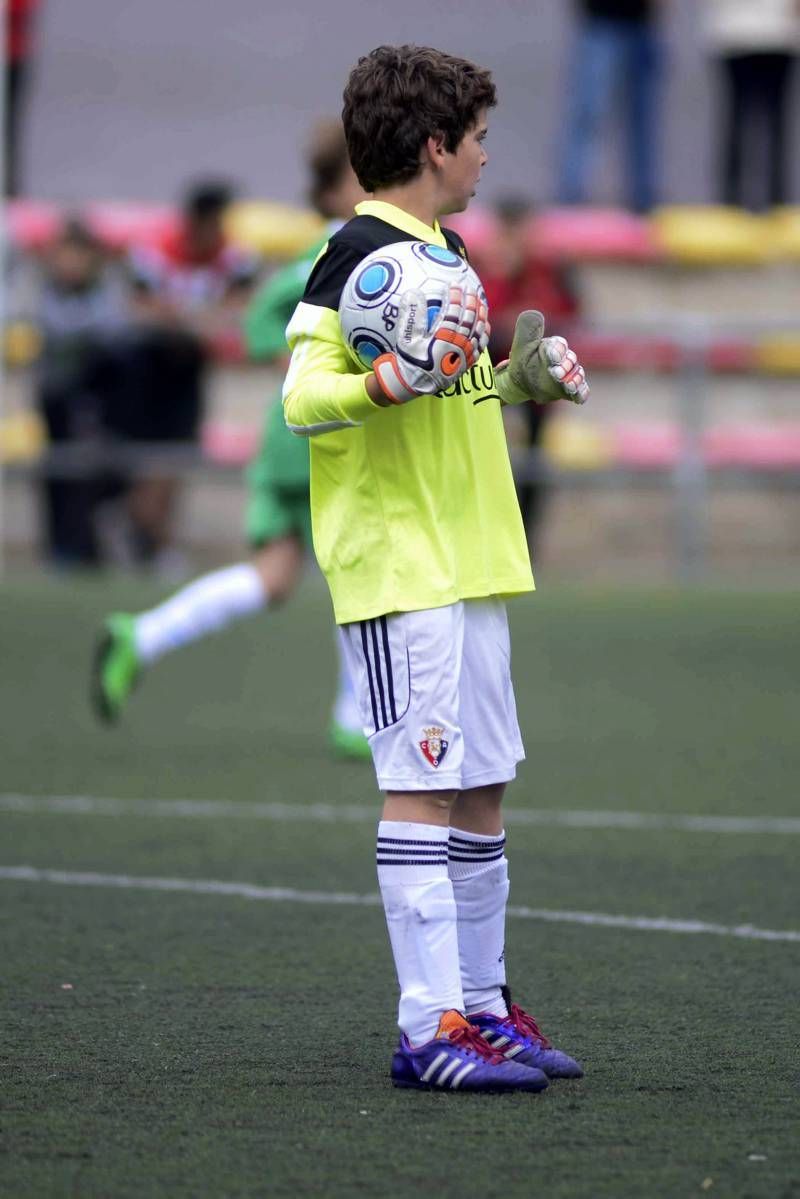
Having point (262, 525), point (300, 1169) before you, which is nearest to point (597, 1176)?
point (300, 1169)

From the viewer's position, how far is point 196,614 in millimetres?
8297

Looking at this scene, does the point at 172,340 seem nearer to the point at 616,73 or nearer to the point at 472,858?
the point at 616,73

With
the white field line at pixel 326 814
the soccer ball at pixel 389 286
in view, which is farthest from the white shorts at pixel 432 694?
the white field line at pixel 326 814

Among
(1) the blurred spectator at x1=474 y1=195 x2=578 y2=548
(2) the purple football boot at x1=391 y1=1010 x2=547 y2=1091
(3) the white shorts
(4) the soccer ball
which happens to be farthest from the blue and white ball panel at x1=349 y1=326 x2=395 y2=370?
(1) the blurred spectator at x1=474 y1=195 x2=578 y2=548

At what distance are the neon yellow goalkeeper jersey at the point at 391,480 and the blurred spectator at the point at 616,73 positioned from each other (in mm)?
11269

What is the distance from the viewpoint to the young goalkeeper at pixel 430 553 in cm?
405

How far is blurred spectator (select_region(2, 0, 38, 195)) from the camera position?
15031 mm

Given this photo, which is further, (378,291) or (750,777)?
(750,777)

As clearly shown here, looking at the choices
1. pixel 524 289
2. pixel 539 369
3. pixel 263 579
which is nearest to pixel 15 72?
pixel 524 289

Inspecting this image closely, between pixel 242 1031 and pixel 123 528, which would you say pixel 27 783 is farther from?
pixel 123 528

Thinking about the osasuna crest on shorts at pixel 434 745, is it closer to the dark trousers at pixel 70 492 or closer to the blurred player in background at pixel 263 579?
the blurred player in background at pixel 263 579

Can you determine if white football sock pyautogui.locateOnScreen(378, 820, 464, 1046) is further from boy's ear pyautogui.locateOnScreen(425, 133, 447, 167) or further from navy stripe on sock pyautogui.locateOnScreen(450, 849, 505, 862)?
boy's ear pyautogui.locateOnScreen(425, 133, 447, 167)

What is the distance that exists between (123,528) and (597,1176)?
12.2 meters

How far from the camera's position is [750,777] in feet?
25.8
